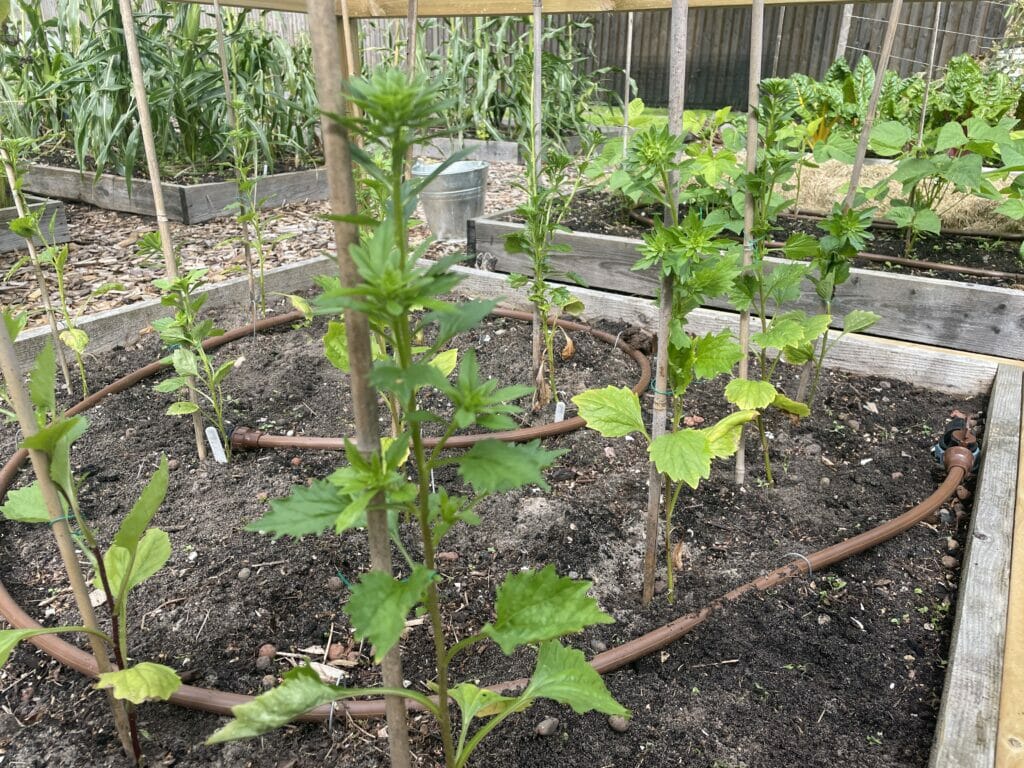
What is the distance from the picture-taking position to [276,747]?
136 centimetres

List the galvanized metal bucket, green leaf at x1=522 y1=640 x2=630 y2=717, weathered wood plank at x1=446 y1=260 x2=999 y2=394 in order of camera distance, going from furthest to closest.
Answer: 1. the galvanized metal bucket
2. weathered wood plank at x1=446 y1=260 x2=999 y2=394
3. green leaf at x1=522 y1=640 x2=630 y2=717

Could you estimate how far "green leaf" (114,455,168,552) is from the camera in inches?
47.2

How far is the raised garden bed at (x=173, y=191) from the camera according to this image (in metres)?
4.73

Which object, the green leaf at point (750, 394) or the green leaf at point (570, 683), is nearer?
the green leaf at point (570, 683)

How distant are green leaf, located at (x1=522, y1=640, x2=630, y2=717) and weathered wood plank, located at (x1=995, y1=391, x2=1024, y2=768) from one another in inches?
29.8

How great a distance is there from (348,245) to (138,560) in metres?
0.84

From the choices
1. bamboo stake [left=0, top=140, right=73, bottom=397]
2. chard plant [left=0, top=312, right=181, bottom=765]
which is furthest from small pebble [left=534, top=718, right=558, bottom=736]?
bamboo stake [left=0, top=140, right=73, bottom=397]

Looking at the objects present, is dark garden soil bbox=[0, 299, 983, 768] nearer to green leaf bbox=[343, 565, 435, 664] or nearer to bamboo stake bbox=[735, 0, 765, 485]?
bamboo stake bbox=[735, 0, 765, 485]

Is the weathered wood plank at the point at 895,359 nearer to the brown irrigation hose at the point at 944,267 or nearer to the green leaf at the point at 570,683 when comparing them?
the brown irrigation hose at the point at 944,267

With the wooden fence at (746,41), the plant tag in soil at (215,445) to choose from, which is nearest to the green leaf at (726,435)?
the plant tag in soil at (215,445)

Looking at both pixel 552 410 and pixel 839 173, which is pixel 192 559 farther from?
pixel 839 173

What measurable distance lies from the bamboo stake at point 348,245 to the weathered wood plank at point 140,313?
5.59ft

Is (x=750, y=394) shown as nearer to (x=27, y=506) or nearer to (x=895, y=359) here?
(x=895, y=359)

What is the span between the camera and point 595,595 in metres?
1.72
